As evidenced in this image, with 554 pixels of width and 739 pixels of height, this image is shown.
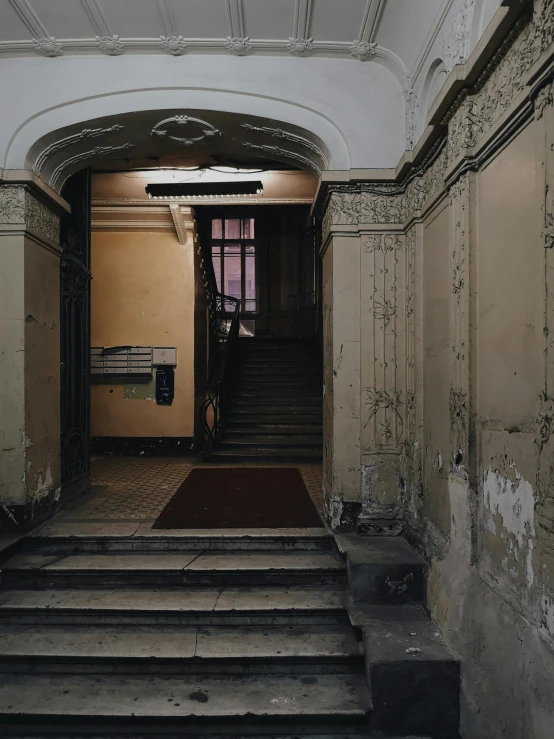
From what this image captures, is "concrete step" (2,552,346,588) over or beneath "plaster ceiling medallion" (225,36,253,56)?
beneath

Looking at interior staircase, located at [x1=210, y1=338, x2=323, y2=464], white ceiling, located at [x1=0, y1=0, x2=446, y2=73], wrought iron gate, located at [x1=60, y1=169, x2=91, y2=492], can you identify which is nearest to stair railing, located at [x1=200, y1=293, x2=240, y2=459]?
interior staircase, located at [x1=210, y1=338, x2=323, y2=464]

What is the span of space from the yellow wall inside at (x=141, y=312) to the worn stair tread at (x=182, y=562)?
4427 millimetres

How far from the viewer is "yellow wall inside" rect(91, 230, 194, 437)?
26.8 ft

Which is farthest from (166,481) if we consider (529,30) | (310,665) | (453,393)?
(529,30)

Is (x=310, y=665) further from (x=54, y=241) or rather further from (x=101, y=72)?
(x=101, y=72)

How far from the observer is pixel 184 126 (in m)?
4.43

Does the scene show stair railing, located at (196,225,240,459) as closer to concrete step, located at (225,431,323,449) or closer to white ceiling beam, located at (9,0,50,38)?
concrete step, located at (225,431,323,449)

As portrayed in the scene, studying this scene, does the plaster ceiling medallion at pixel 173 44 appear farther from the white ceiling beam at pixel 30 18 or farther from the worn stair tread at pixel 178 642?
the worn stair tread at pixel 178 642

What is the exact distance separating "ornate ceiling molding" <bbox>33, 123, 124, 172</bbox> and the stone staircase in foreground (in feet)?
10.6

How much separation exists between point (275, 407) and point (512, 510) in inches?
243

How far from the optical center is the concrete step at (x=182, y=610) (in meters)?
3.28

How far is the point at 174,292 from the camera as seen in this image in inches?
323

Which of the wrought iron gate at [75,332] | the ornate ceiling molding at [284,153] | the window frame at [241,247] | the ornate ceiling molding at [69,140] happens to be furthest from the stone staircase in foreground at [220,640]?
the window frame at [241,247]

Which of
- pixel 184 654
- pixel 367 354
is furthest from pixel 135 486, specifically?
pixel 367 354
